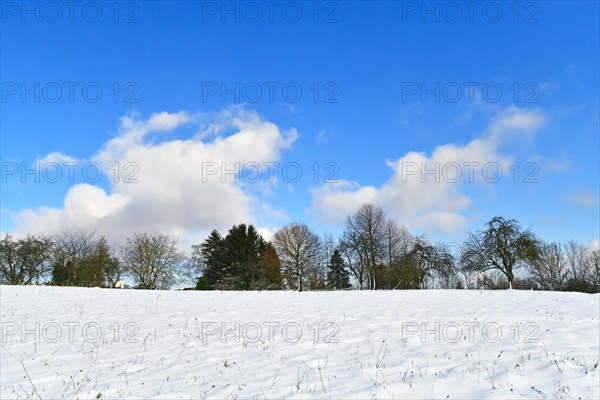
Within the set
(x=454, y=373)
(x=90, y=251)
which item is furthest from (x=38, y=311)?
(x=90, y=251)

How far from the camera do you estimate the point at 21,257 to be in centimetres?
5444

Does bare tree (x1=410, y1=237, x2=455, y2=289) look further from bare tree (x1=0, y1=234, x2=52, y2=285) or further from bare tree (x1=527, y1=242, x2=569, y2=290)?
bare tree (x1=0, y1=234, x2=52, y2=285)

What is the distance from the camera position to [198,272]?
7250cm

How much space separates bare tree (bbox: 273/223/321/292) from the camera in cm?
5434

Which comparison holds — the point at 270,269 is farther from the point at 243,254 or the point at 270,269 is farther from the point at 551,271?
the point at 551,271

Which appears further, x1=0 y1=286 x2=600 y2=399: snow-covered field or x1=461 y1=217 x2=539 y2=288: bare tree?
x1=461 y1=217 x2=539 y2=288: bare tree

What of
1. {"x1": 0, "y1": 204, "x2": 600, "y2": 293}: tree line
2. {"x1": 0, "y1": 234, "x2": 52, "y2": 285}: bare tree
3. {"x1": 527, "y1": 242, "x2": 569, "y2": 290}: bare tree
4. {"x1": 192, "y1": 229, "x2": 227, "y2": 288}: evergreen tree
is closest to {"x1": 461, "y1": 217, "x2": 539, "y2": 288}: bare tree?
{"x1": 0, "y1": 204, "x2": 600, "y2": 293}: tree line

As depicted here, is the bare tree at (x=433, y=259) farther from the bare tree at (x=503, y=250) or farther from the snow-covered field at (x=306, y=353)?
the snow-covered field at (x=306, y=353)

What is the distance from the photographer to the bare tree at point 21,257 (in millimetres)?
53938

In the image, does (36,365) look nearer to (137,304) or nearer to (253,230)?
(137,304)

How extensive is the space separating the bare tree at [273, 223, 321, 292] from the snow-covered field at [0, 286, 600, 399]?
1603 inches

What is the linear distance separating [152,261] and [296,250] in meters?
22.5

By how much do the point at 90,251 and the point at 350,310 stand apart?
61.2m

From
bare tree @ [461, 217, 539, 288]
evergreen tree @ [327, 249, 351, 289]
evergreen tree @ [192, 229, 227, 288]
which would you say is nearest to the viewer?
bare tree @ [461, 217, 539, 288]
